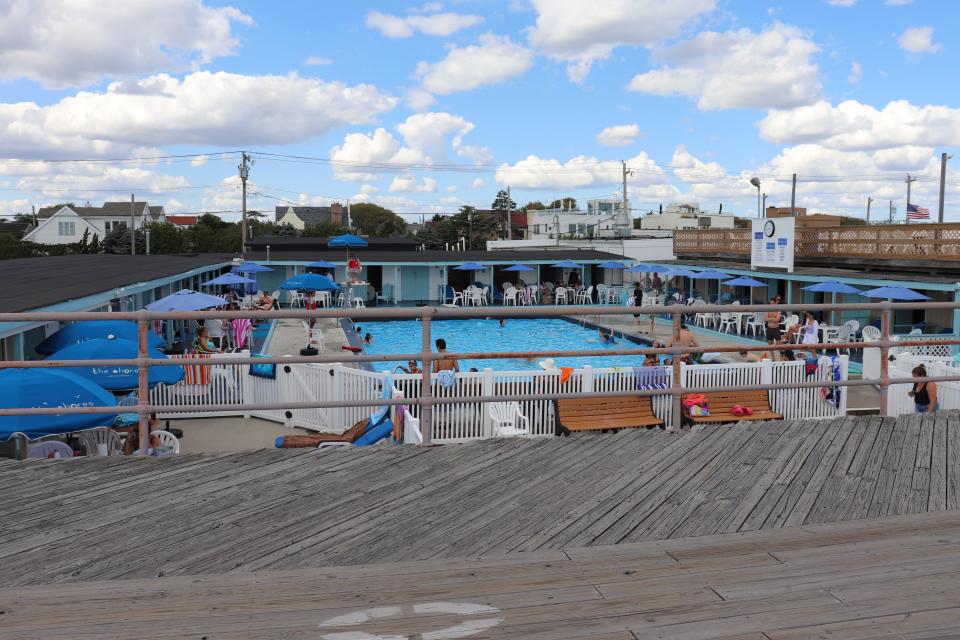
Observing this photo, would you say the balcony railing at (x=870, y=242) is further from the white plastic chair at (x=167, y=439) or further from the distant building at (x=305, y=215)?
the distant building at (x=305, y=215)

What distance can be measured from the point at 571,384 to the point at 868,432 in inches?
258

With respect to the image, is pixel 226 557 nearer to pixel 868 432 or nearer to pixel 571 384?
pixel 868 432

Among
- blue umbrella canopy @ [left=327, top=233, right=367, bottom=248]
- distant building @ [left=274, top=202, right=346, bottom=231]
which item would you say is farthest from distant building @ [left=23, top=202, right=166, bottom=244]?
blue umbrella canopy @ [left=327, top=233, right=367, bottom=248]

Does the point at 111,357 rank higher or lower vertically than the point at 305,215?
lower

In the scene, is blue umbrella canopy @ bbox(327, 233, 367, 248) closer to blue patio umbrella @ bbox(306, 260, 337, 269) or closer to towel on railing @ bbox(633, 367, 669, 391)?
blue patio umbrella @ bbox(306, 260, 337, 269)

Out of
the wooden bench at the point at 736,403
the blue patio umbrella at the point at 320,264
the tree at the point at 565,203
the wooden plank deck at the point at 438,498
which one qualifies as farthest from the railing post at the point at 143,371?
the tree at the point at 565,203

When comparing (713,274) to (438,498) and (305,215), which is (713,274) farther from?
(305,215)

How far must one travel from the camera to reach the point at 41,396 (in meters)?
6.90

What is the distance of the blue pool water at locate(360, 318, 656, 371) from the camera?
27.5 meters

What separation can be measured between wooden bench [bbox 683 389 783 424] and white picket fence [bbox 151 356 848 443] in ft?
1.53

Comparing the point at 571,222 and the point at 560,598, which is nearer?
the point at 560,598

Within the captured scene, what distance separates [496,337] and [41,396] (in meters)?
24.5

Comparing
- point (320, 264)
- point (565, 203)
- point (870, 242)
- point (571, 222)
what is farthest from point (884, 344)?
point (565, 203)

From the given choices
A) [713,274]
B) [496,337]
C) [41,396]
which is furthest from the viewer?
[713,274]
